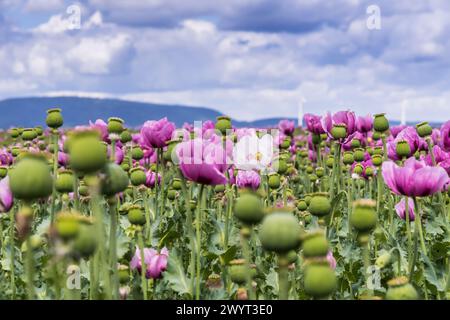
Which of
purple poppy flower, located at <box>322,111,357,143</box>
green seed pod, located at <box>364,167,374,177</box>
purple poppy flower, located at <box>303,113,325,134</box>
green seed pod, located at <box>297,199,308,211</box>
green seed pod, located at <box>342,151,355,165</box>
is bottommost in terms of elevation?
green seed pod, located at <box>297,199,308,211</box>

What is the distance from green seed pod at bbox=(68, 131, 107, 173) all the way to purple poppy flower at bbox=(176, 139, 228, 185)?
31.2 inches

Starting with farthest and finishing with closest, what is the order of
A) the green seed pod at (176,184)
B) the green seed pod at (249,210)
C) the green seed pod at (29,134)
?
1. the green seed pod at (29,134)
2. the green seed pod at (176,184)
3. the green seed pod at (249,210)

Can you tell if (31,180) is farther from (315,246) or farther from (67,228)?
(315,246)

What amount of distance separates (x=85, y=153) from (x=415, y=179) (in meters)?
1.52

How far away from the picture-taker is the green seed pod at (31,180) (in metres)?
1.81

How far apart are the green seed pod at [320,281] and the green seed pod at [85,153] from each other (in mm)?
630

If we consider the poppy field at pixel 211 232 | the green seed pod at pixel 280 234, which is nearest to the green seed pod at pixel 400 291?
the poppy field at pixel 211 232

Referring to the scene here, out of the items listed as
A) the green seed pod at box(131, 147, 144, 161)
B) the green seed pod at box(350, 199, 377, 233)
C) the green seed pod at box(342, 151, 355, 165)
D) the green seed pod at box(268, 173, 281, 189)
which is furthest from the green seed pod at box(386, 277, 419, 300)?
the green seed pod at box(131, 147, 144, 161)

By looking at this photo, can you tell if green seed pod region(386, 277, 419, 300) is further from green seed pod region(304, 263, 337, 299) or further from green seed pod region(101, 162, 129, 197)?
green seed pod region(101, 162, 129, 197)

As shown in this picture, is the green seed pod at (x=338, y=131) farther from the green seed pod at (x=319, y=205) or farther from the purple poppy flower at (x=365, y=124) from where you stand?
the purple poppy flower at (x=365, y=124)

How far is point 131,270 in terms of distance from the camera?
3.04 meters

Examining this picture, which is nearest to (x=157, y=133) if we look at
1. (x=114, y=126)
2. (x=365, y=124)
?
(x=114, y=126)

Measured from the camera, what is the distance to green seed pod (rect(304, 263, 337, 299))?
1.75m
